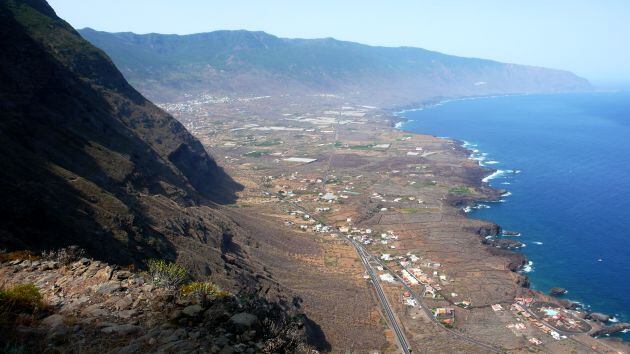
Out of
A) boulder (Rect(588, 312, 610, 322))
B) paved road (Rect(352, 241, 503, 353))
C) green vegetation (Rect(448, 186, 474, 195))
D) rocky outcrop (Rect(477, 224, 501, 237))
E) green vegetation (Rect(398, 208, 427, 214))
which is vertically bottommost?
boulder (Rect(588, 312, 610, 322))

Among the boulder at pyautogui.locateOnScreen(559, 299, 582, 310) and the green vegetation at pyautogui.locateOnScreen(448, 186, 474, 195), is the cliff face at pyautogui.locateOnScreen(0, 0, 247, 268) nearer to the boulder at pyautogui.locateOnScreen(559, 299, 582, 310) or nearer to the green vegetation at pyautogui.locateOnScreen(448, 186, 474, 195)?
the boulder at pyautogui.locateOnScreen(559, 299, 582, 310)

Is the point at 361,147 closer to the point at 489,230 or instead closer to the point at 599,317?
the point at 489,230

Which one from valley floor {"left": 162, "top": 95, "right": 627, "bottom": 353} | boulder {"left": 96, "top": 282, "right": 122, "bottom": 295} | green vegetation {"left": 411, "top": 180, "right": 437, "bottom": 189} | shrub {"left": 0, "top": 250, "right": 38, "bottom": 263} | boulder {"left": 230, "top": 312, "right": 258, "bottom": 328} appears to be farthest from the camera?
green vegetation {"left": 411, "top": 180, "right": 437, "bottom": 189}

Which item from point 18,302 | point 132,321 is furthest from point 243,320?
point 18,302

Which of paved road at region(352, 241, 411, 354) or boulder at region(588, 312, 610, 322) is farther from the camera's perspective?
boulder at region(588, 312, 610, 322)

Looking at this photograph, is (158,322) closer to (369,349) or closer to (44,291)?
(44,291)

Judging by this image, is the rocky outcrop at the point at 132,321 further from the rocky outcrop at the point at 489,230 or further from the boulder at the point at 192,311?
the rocky outcrop at the point at 489,230

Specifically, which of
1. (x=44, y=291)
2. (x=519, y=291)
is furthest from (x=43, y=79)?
(x=519, y=291)

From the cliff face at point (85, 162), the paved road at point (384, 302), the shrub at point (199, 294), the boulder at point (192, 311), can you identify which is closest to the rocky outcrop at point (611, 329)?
the paved road at point (384, 302)

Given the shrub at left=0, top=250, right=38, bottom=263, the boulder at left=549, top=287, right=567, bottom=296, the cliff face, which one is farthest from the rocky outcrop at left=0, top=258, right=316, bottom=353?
the boulder at left=549, top=287, right=567, bottom=296
